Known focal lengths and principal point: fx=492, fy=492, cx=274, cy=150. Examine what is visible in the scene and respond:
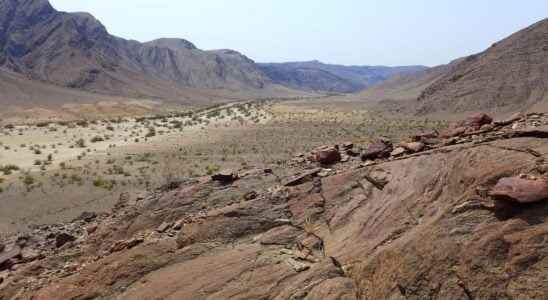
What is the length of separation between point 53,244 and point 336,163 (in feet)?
22.6

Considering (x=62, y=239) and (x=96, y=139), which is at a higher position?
(x=62, y=239)

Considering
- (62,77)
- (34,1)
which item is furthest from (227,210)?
(34,1)

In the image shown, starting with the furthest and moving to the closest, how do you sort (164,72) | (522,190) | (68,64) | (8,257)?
(164,72) → (68,64) → (8,257) → (522,190)

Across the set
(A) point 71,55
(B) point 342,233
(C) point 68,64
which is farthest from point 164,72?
(B) point 342,233

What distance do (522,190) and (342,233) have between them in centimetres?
259

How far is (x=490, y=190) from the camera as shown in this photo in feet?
18.2

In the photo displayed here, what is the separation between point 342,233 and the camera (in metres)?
6.98

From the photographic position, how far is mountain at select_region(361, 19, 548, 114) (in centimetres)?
4547

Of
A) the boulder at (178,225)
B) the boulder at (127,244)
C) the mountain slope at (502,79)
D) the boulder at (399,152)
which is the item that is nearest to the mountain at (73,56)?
the mountain slope at (502,79)

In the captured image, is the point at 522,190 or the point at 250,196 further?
the point at 250,196

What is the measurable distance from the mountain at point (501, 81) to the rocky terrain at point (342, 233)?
127ft

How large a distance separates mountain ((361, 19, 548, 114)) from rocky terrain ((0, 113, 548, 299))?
38.8 metres

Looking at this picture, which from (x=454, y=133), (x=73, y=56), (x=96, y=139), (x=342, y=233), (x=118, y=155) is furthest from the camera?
(x=73, y=56)

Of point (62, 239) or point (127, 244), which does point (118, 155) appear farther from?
point (127, 244)
